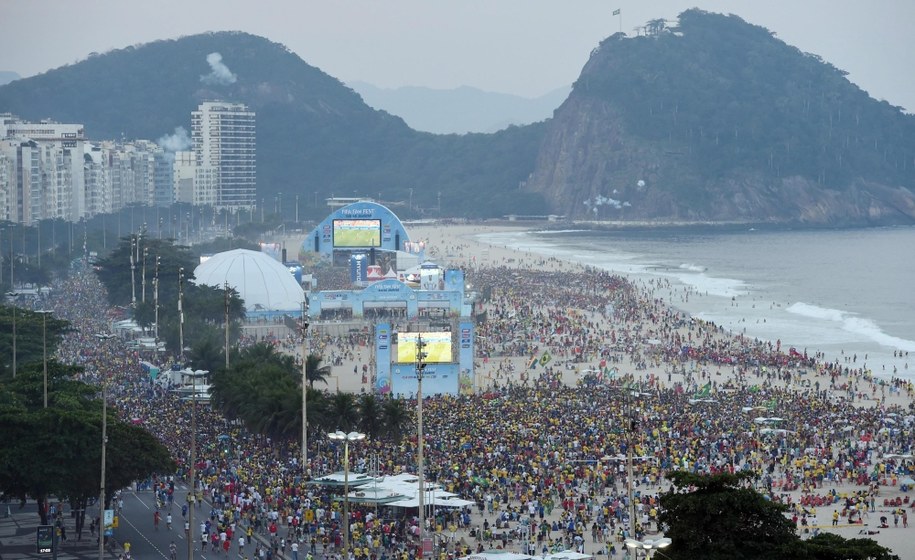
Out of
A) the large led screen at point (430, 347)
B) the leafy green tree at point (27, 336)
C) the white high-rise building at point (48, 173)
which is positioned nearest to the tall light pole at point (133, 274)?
the leafy green tree at point (27, 336)

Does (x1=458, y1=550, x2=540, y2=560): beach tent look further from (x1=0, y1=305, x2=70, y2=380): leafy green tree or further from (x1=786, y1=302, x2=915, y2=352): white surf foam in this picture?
(x1=786, y1=302, x2=915, y2=352): white surf foam

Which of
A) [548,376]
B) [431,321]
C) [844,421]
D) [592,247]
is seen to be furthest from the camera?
[592,247]

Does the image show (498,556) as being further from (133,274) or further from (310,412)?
(133,274)

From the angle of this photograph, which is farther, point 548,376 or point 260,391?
point 548,376

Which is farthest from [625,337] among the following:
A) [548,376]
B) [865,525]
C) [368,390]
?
[865,525]

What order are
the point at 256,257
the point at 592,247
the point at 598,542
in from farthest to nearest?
the point at 592,247
the point at 256,257
the point at 598,542

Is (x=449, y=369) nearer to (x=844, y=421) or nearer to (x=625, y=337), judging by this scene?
(x=844, y=421)

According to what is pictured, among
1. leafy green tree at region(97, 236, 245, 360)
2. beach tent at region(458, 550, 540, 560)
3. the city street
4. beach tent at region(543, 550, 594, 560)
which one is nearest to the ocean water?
leafy green tree at region(97, 236, 245, 360)
